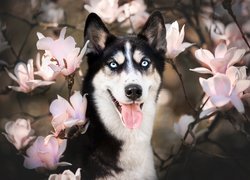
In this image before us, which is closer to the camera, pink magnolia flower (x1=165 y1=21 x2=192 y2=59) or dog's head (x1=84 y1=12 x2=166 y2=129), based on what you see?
dog's head (x1=84 y1=12 x2=166 y2=129)

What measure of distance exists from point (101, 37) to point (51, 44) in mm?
183

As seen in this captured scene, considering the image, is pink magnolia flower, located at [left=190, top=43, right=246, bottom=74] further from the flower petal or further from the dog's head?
the dog's head

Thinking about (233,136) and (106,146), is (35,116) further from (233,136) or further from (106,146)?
(233,136)

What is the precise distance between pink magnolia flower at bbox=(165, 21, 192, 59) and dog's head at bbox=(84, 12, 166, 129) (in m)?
0.03

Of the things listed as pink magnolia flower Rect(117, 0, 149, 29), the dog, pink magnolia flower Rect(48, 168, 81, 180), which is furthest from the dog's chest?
pink magnolia flower Rect(117, 0, 149, 29)

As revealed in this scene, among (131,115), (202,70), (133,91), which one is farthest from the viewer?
(202,70)

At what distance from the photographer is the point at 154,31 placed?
1.81 meters

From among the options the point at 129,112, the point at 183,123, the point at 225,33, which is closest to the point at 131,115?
the point at 129,112

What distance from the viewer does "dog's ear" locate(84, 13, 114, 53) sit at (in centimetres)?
177

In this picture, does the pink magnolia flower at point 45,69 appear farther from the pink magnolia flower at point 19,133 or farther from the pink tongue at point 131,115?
the pink tongue at point 131,115

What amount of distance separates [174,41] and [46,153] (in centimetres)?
59

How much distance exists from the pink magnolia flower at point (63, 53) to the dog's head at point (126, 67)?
0.15 feet

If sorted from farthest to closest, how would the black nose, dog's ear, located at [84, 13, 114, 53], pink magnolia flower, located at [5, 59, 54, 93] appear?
pink magnolia flower, located at [5, 59, 54, 93], dog's ear, located at [84, 13, 114, 53], the black nose

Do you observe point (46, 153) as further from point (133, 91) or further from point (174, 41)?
point (174, 41)
